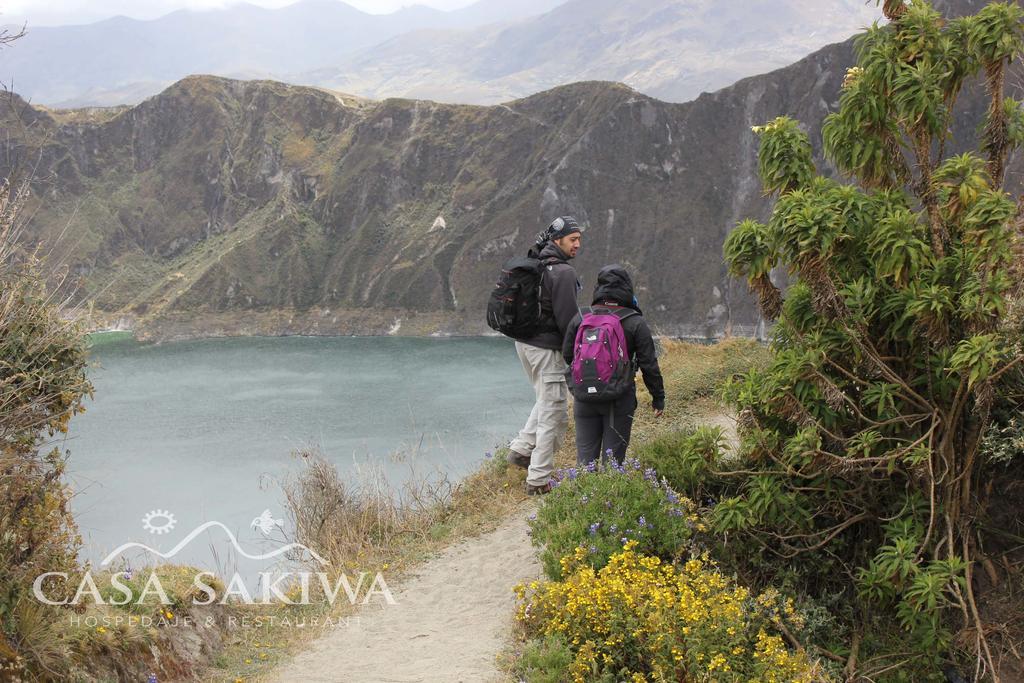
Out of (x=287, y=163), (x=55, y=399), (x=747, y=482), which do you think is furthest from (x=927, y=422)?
(x=287, y=163)

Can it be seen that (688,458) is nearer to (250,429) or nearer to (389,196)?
(250,429)

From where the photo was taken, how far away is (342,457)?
2211 cm

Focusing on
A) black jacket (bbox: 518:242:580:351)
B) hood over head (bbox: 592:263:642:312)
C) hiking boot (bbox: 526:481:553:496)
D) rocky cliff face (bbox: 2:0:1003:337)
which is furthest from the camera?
rocky cliff face (bbox: 2:0:1003:337)

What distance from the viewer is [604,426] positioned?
19.1 ft

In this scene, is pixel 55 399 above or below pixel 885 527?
above

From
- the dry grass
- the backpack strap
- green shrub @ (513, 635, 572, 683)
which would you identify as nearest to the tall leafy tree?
the backpack strap

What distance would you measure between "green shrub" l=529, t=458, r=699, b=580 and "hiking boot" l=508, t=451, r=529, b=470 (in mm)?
1605

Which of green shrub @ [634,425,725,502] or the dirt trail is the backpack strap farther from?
the dirt trail

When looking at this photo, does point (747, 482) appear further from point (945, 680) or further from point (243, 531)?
point (243, 531)

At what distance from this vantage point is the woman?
213 inches

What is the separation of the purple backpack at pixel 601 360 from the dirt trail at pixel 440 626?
1190 mm

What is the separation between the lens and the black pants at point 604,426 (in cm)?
566

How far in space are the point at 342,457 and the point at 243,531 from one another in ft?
18.2

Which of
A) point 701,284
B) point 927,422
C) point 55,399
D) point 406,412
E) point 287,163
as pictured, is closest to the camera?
point 55,399
